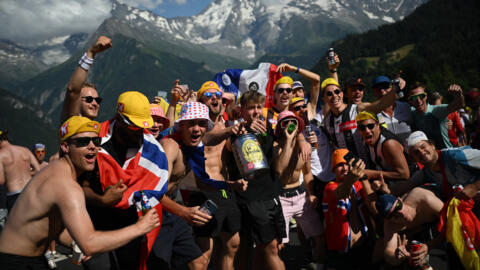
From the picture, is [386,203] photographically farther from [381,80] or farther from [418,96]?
[381,80]

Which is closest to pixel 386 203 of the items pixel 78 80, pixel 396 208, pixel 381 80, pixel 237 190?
pixel 396 208

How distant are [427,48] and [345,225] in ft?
389

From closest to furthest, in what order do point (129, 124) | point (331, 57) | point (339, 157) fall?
point (129, 124) < point (339, 157) < point (331, 57)

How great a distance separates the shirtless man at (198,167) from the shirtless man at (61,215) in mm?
1046

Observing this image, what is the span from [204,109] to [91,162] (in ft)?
5.00

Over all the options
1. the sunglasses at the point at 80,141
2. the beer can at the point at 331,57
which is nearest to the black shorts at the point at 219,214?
the sunglasses at the point at 80,141

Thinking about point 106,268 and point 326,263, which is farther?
point 326,263

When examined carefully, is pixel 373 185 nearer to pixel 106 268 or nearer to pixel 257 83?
pixel 106 268

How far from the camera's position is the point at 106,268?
3.78 metres

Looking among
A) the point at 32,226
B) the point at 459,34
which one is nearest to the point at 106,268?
the point at 32,226

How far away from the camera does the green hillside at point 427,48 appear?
285 ft

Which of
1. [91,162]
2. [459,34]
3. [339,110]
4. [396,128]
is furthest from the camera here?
[459,34]

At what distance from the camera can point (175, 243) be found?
171 inches

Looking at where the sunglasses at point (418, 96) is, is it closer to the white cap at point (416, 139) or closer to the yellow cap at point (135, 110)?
the white cap at point (416, 139)
